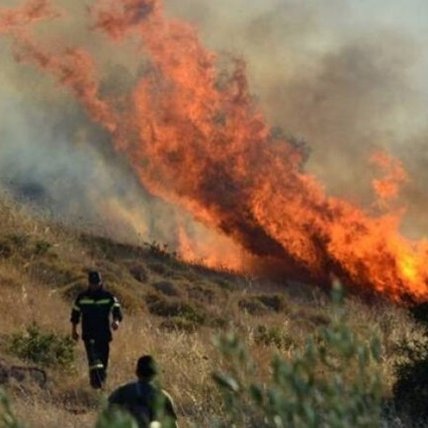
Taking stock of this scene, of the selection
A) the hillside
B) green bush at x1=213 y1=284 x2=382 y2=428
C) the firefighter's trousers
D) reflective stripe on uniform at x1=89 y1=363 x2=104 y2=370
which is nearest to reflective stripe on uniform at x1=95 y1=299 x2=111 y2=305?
the firefighter's trousers

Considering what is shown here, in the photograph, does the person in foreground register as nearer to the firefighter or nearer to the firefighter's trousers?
the firefighter

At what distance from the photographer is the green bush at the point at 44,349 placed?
15.8 m

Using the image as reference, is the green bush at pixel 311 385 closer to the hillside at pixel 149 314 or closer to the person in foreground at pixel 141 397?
the hillside at pixel 149 314

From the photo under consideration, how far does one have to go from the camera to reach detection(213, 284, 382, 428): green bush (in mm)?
2723

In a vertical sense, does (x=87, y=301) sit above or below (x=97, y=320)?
above

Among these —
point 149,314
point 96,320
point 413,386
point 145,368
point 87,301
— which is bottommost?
point 145,368

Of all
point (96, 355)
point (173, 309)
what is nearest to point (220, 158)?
point (173, 309)

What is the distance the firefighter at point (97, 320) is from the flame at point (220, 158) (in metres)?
22.4

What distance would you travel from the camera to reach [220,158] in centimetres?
4166

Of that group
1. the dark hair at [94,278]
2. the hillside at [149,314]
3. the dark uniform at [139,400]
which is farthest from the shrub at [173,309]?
the dark uniform at [139,400]

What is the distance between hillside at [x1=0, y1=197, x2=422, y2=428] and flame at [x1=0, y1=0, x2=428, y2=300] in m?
2.07

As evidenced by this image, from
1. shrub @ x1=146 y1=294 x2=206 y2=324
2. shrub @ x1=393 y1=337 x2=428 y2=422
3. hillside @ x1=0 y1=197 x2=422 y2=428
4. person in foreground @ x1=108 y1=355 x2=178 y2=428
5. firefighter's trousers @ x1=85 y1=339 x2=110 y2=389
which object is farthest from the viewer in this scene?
shrub @ x1=146 y1=294 x2=206 y2=324

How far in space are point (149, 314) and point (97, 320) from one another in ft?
38.0

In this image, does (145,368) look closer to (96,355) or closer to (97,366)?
(97,366)
